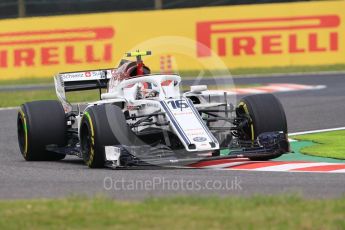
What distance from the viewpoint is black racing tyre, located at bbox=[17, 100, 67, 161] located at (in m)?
13.2

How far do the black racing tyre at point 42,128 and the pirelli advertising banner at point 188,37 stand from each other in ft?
46.2

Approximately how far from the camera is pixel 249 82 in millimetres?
26203

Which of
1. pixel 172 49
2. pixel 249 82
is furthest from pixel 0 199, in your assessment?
pixel 172 49

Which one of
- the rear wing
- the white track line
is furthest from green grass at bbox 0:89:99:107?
the white track line

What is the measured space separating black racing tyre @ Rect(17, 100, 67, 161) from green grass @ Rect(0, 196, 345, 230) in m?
4.61

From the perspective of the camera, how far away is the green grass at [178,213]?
7.37 metres

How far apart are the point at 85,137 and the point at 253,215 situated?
16.3 feet

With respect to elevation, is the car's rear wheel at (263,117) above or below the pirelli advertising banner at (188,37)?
below

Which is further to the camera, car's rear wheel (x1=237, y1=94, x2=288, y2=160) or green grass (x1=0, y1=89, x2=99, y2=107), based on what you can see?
green grass (x1=0, y1=89, x2=99, y2=107)

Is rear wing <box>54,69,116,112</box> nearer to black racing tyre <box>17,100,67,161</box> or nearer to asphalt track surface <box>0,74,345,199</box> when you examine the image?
black racing tyre <box>17,100,67,161</box>

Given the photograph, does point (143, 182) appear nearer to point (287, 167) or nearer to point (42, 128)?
point (287, 167)

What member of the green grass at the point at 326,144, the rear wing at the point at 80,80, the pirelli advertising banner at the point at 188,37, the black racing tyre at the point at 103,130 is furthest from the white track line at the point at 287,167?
the pirelli advertising banner at the point at 188,37

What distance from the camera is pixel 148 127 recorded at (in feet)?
40.3

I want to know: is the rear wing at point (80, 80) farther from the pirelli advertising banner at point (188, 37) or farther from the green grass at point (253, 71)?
the green grass at point (253, 71)
